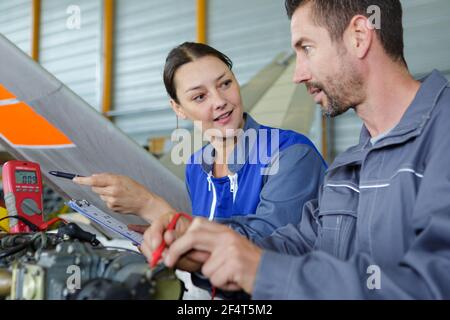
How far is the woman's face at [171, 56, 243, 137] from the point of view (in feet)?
4.51

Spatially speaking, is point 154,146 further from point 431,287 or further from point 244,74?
point 431,287

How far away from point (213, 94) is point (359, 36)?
1.84 ft

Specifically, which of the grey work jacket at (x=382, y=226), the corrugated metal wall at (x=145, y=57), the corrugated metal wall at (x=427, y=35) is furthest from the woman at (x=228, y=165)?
the corrugated metal wall at (x=145, y=57)

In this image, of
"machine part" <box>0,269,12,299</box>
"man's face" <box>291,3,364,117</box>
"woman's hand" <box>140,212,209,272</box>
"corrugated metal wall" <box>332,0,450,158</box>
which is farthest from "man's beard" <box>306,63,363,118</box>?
"corrugated metal wall" <box>332,0,450,158</box>

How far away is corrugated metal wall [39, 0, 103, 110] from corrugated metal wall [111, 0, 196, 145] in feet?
1.21

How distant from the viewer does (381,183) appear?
32.3 inches

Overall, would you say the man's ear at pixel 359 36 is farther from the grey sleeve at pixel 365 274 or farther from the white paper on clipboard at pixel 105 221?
the white paper on clipboard at pixel 105 221

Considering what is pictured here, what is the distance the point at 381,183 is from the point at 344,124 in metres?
4.60

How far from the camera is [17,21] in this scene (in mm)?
8008

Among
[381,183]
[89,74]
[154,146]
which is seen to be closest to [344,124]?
[154,146]

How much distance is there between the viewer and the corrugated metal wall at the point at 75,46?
718 centimetres

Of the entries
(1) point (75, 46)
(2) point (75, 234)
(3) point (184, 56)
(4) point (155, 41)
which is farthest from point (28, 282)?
(1) point (75, 46)

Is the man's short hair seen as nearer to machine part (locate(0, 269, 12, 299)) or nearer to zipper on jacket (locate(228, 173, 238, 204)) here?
zipper on jacket (locate(228, 173, 238, 204))

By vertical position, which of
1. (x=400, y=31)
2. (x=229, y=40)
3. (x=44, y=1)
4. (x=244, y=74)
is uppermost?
(x=44, y=1)
